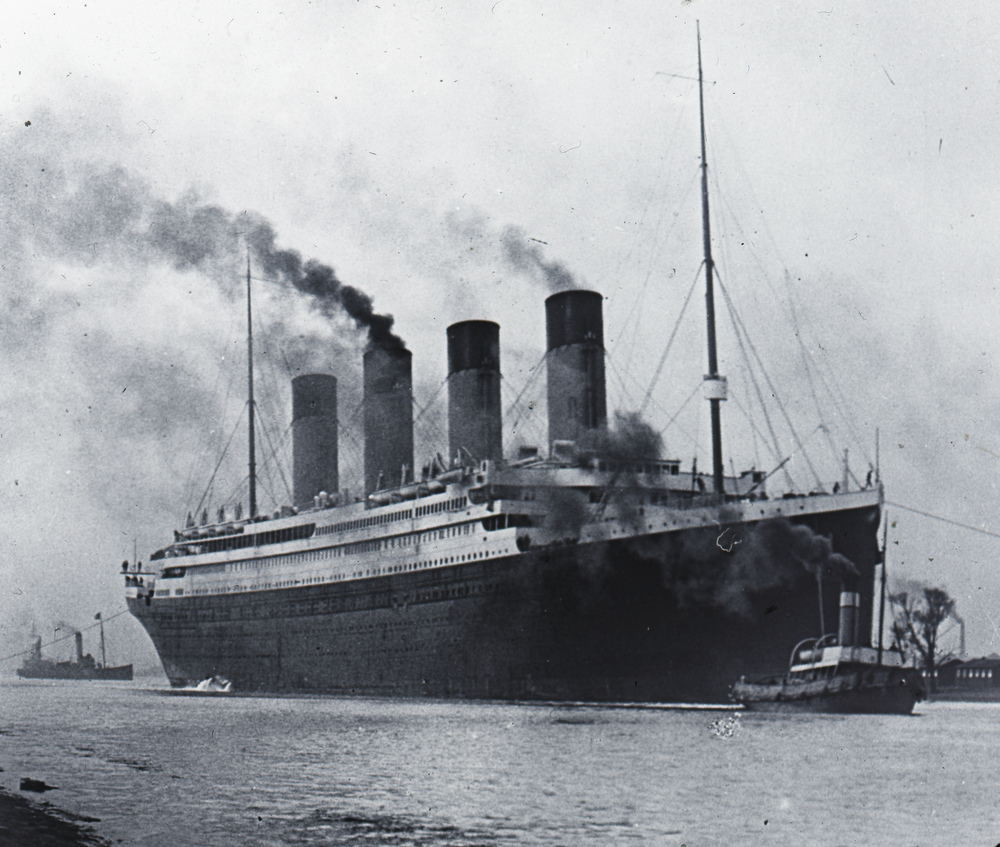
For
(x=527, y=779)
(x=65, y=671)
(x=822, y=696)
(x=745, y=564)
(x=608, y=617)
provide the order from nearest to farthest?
(x=527, y=779) < (x=822, y=696) < (x=745, y=564) < (x=608, y=617) < (x=65, y=671)

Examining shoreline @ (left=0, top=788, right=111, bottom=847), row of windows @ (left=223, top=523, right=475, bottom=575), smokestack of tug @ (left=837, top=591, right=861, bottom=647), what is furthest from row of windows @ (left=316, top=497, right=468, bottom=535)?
shoreline @ (left=0, top=788, right=111, bottom=847)

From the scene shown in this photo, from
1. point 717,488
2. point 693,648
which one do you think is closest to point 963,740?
point 693,648

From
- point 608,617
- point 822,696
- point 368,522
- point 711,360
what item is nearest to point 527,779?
point 822,696

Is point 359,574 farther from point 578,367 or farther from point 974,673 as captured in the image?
point 974,673

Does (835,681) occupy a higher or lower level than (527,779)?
lower

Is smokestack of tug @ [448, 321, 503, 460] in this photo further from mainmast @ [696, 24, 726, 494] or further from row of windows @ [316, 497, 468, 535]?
mainmast @ [696, 24, 726, 494]

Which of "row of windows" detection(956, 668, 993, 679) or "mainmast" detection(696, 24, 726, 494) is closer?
"mainmast" detection(696, 24, 726, 494)

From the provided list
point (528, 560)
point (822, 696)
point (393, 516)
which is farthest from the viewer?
point (393, 516)

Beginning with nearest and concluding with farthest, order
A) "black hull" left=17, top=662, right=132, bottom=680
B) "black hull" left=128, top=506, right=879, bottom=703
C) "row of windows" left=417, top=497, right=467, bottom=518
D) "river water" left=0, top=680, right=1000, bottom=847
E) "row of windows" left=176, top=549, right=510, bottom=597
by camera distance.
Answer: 1. "river water" left=0, top=680, right=1000, bottom=847
2. "black hull" left=128, top=506, right=879, bottom=703
3. "row of windows" left=176, top=549, right=510, bottom=597
4. "row of windows" left=417, top=497, right=467, bottom=518
5. "black hull" left=17, top=662, right=132, bottom=680
